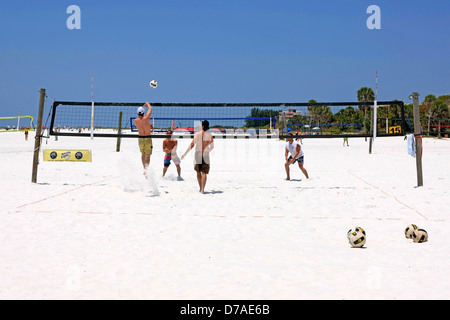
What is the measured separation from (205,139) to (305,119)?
86.8 meters

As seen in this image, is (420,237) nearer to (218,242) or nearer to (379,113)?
(218,242)

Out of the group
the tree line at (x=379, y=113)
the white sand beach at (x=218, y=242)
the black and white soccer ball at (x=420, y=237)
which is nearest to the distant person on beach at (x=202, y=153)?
the white sand beach at (x=218, y=242)

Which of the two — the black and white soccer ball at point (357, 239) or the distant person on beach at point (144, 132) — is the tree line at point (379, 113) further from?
the black and white soccer ball at point (357, 239)

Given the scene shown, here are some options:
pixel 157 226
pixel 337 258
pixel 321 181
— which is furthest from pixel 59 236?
pixel 321 181

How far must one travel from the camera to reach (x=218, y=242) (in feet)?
15.7

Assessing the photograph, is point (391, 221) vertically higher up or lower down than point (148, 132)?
lower down

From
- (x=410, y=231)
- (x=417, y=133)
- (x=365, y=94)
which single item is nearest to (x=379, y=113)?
(x=365, y=94)

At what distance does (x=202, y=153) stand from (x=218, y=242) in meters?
3.87

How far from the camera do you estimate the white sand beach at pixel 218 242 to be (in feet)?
11.1

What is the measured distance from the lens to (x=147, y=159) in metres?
9.24

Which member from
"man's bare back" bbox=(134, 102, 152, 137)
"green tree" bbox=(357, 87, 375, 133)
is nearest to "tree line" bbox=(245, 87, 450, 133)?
"green tree" bbox=(357, 87, 375, 133)

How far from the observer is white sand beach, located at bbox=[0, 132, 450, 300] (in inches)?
133

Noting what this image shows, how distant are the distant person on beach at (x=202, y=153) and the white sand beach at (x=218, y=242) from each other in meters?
0.40
